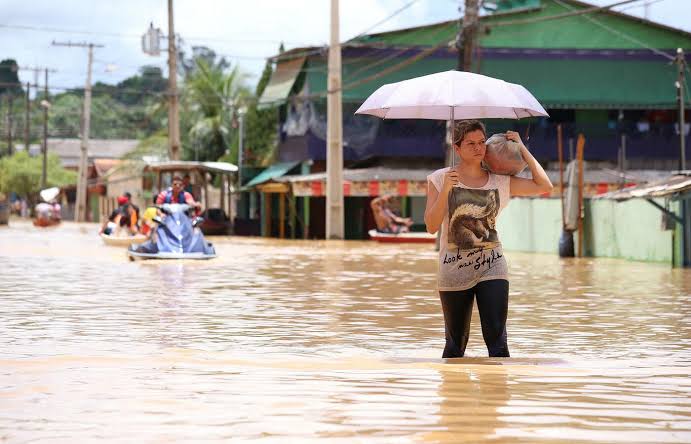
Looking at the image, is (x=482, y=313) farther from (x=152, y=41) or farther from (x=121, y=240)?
(x=152, y=41)

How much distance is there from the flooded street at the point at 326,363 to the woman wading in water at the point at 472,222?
1.51 feet

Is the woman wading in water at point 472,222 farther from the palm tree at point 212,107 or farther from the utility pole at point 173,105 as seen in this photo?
the palm tree at point 212,107

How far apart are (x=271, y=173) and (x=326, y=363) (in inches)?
1921

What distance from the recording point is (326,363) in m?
10.1

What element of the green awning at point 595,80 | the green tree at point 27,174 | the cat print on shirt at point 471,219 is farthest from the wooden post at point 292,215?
the green tree at point 27,174

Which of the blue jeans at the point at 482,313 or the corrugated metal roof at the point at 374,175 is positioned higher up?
the corrugated metal roof at the point at 374,175

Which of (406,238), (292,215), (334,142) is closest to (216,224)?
(292,215)

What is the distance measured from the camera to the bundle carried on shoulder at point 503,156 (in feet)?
30.3

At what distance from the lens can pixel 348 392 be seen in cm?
812

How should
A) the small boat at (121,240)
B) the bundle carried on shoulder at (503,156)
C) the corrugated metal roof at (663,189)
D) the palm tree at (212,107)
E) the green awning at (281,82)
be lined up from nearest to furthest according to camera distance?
1. the bundle carried on shoulder at (503,156)
2. the corrugated metal roof at (663,189)
3. the small boat at (121,240)
4. the green awning at (281,82)
5. the palm tree at (212,107)

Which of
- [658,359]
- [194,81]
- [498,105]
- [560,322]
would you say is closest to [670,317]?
[560,322]

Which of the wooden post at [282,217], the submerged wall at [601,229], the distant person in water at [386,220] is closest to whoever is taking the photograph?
the submerged wall at [601,229]

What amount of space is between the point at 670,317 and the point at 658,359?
4358 mm

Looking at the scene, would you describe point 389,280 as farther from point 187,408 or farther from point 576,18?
point 576,18
